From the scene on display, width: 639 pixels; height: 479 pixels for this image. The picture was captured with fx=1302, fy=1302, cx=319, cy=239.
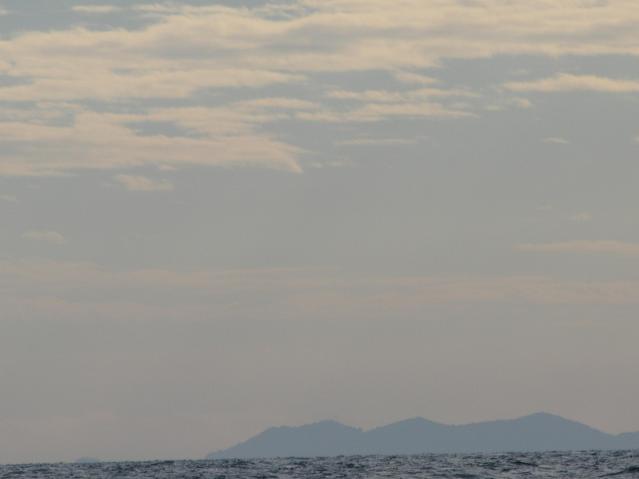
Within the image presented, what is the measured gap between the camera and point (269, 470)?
441ft

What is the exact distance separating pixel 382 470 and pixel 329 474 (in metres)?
7.23

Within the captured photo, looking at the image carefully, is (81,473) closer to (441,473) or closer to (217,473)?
(217,473)

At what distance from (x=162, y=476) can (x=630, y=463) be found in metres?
46.9

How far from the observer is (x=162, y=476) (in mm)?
122250

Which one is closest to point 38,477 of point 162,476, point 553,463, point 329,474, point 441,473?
point 162,476

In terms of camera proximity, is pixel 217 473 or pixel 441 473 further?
pixel 217 473

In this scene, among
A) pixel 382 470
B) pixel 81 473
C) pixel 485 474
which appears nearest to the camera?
pixel 485 474

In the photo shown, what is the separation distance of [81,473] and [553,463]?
4924cm

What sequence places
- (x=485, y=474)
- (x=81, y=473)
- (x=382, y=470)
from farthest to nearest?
1. (x=81, y=473)
2. (x=382, y=470)
3. (x=485, y=474)

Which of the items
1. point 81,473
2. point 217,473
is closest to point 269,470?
point 217,473

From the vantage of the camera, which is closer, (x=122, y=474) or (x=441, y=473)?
(x=441, y=473)

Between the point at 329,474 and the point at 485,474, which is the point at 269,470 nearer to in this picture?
the point at 329,474

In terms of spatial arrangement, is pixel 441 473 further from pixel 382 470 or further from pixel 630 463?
pixel 630 463

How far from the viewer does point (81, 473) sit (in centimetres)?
13662
